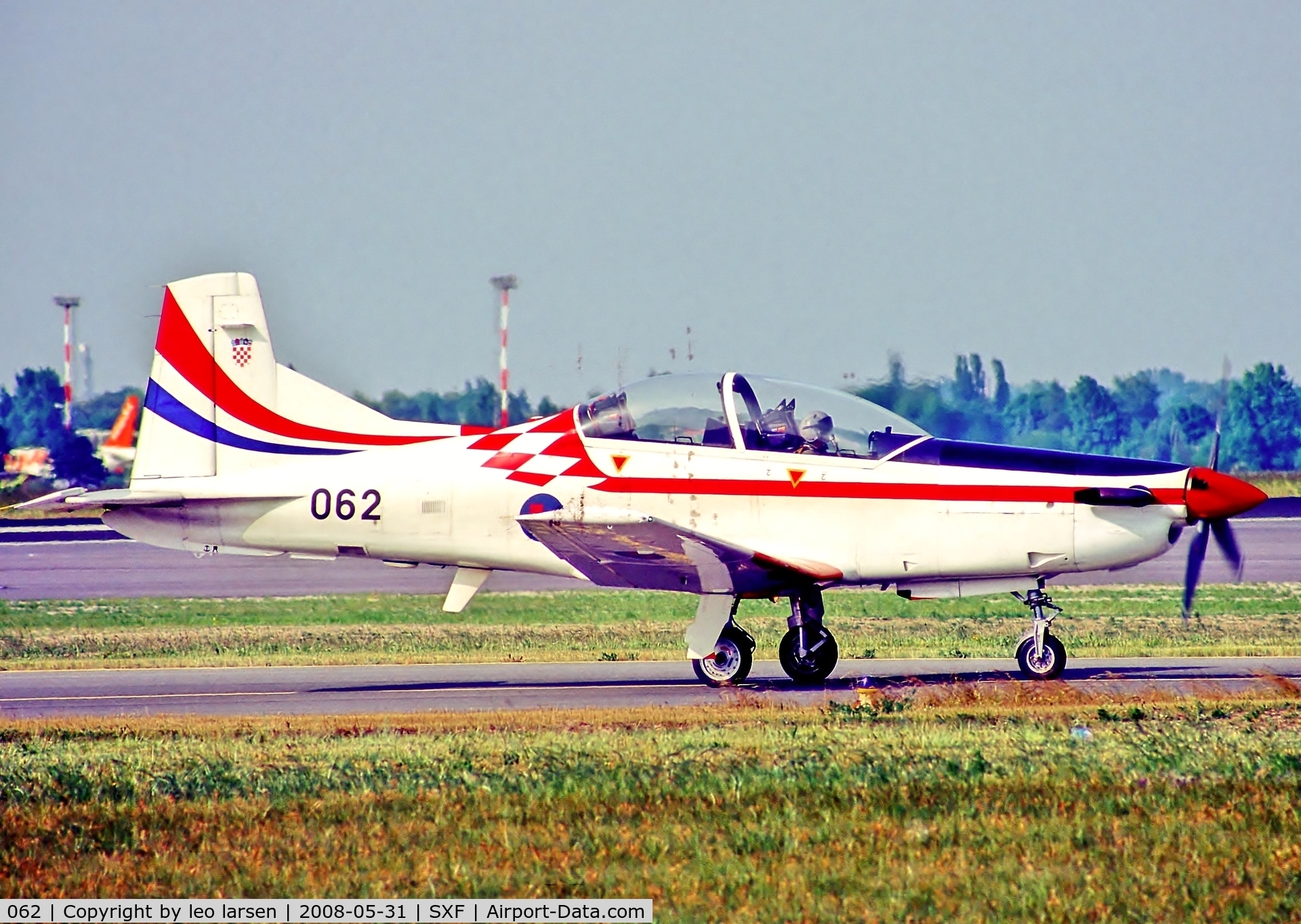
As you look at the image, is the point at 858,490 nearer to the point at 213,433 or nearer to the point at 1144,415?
the point at 213,433

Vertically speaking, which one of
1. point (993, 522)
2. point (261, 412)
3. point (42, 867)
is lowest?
point (42, 867)

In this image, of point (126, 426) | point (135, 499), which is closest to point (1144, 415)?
point (126, 426)

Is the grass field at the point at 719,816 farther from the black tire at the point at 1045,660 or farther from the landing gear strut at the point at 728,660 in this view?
the landing gear strut at the point at 728,660

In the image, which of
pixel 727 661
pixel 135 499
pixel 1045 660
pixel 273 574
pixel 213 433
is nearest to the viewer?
pixel 1045 660

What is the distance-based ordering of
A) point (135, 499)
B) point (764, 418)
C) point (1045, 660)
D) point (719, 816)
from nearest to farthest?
point (719, 816) → point (1045, 660) → point (764, 418) → point (135, 499)

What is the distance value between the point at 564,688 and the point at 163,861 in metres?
7.50

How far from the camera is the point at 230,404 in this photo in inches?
640

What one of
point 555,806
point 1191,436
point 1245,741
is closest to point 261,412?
point 555,806

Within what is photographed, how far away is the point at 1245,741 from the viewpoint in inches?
392

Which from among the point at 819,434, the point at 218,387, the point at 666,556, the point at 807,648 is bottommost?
the point at 807,648

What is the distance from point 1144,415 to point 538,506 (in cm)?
5872

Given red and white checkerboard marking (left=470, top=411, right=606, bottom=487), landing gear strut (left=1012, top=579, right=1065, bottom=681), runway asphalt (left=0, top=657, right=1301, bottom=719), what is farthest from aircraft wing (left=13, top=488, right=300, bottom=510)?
landing gear strut (left=1012, top=579, right=1065, bottom=681)

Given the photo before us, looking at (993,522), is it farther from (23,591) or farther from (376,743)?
(23,591)

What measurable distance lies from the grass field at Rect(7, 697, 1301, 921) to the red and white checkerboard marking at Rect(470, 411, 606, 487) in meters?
3.72
